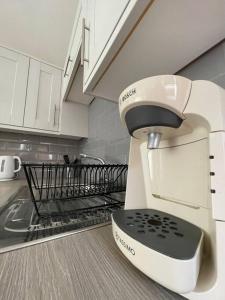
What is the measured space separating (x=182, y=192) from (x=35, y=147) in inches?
67.1

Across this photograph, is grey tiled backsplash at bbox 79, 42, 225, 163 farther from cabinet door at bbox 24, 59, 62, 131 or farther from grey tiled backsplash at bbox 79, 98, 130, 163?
cabinet door at bbox 24, 59, 62, 131

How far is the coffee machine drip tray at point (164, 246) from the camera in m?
0.18

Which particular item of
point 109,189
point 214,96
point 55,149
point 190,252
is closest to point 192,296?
point 190,252

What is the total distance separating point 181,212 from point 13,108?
60.0 inches

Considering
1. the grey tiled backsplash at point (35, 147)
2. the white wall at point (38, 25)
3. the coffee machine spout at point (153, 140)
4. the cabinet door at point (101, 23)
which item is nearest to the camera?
the coffee machine spout at point (153, 140)

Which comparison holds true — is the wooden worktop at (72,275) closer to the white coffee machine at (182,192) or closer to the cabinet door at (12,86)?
the white coffee machine at (182,192)

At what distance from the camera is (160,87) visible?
24 centimetres

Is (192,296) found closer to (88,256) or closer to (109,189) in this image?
(88,256)

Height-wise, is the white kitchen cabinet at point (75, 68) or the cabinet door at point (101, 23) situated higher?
the white kitchen cabinet at point (75, 68)

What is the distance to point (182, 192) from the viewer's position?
11.6 inches

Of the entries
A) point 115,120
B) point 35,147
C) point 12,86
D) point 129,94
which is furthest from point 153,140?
point 35,147

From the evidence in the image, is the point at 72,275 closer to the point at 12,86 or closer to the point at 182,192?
the point at 182,192

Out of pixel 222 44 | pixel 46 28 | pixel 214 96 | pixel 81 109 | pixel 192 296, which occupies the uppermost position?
pixel 46 28

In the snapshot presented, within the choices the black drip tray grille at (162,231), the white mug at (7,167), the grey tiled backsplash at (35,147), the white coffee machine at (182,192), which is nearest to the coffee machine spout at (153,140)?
the white coffee machine at (182,192)
